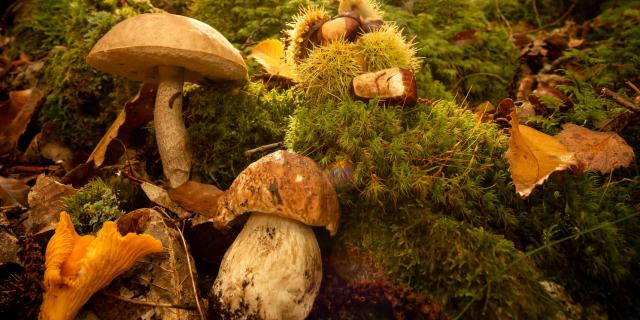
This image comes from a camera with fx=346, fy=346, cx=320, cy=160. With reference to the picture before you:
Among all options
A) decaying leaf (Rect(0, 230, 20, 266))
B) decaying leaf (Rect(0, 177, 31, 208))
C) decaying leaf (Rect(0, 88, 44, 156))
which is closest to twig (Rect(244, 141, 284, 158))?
decaying leaf (Rect(0, 230, 20, 266))

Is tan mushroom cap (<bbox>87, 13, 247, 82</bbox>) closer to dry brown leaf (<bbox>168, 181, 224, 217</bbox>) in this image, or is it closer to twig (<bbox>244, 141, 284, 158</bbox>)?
twig (<bbox>244, 141, 284, 158</bbox>)

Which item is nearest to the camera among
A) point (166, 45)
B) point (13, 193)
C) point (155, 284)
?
point (155, 284)

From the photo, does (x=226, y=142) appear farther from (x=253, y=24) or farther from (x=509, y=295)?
(x=509, y=295)

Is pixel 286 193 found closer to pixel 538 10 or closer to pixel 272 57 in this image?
pixel 272 57

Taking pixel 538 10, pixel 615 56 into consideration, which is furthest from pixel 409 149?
pixel 538 10

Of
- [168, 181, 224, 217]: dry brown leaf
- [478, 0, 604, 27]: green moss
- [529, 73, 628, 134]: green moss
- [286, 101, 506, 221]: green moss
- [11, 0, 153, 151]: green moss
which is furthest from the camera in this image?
[478, 0, 604, 27]: green moss

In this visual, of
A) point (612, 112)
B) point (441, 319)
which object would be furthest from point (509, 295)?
point (612, 112)
